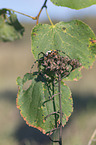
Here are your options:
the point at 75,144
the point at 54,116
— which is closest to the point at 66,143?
the point at 75,144

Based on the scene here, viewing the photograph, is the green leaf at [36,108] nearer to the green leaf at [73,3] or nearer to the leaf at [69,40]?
the leaf at [69,40]

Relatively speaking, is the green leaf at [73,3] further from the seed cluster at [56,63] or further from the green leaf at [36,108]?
the green leaf at [36,108]

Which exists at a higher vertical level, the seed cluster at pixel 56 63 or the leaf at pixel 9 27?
the leaf at pixel 9 27

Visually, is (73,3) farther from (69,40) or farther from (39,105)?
(39,105)

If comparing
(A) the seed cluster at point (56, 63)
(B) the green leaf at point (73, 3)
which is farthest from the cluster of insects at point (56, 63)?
(B) the green leaf at point (73, 3)

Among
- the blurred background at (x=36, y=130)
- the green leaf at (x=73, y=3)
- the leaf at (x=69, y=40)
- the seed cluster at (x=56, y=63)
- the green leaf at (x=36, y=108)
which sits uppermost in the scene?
the green leaf at (x=73, y=3)

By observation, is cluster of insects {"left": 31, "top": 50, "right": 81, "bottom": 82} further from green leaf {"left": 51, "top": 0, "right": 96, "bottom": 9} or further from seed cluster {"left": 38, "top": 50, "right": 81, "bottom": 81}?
green leaf {"left": 51, "top": 0, "right": 96, "bottom": 9}

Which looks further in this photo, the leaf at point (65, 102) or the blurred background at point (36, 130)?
the blurred background at point (36, 130)
